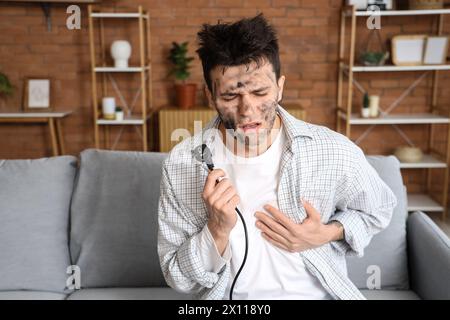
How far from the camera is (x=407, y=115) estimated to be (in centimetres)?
355

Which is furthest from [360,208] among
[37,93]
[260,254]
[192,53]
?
[37,93]

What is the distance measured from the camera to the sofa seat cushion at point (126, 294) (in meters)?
1.53

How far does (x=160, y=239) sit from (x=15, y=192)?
72 centimetres

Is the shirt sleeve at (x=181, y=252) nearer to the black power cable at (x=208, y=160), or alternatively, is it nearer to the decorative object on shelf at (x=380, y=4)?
the black power cable at (x=208, y=160)

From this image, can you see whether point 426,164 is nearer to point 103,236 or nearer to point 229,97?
point 103,236

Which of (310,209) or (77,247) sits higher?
(310,209)

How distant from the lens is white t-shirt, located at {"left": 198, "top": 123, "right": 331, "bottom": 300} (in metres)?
1.11

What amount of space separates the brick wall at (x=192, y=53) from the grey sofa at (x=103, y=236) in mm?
2067

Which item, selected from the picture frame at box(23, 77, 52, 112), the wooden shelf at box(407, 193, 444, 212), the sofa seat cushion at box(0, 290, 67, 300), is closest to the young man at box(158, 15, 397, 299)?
the sofa seat cushion at box(0, 290, 67, 300)

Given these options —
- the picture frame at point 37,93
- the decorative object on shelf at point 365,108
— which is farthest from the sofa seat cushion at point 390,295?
the picture frame at point 37,93

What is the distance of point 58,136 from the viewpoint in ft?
12.1

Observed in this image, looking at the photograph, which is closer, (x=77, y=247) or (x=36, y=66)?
(x=77, y=247)

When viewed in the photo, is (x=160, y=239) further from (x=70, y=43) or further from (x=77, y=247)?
(x=70, y=43)
